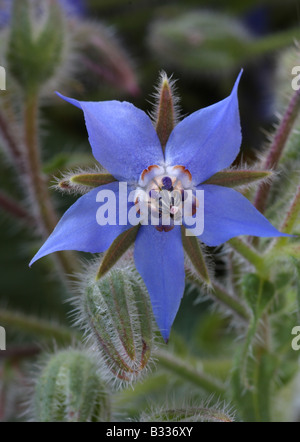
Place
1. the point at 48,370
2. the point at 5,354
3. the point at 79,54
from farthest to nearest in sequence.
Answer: the point at 79,54 < the point at 5,354 < the point at 48,370

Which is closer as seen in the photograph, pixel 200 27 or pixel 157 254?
pixel 157 254

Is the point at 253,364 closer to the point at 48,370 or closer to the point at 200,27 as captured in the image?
the point at 48,370

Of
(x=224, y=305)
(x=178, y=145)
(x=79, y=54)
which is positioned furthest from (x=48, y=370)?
(x=79, y=54)

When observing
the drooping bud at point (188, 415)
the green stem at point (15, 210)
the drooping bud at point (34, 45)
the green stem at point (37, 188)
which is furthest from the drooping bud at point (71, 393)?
the drooping bud at point (34, 45)

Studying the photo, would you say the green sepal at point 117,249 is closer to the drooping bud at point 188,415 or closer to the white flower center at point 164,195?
the white flower center at point 164,195

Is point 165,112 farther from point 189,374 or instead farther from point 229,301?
point 189,374

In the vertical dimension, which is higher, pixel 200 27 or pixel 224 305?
pixel 200 27

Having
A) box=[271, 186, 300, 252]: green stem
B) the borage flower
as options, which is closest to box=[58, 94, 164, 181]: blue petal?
the borage flower

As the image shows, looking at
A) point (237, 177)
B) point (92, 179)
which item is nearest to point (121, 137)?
point (92, 179)
